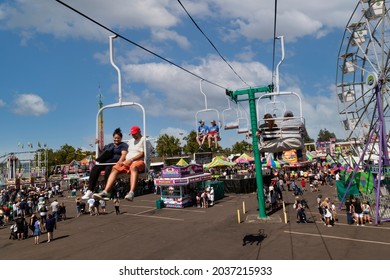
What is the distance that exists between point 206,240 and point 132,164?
1069 centimetres

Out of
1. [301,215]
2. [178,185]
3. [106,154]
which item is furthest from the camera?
[178,185]

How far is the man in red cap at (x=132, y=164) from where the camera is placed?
4.50 metres

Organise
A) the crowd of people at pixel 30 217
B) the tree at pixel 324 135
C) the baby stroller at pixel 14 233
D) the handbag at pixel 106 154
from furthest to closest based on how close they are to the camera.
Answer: the tree at pixel 324 135 < the baby stroller at pixel 14 233 < the crowd of people at pixel 30 217 < the handbag at pixel 106 154

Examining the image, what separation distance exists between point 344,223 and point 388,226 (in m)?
2.06

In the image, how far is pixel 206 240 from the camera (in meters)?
14.2

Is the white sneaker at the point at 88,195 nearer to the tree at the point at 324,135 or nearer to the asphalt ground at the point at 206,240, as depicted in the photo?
the asphalt ground at the point at 206,240

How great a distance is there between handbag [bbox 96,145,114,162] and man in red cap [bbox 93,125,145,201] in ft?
0.70

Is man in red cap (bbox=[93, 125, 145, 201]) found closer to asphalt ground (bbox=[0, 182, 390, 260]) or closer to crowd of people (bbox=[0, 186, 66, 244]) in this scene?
asphalt ground (bbox=[0, 182, 390, 260])

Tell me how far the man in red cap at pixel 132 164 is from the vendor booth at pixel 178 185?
66.2ft

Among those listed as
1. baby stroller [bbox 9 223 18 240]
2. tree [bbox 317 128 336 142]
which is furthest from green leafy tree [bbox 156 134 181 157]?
tree [bbox 317 128 336 142]

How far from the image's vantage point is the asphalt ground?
11969mm

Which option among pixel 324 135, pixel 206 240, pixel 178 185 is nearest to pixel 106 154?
pixel 206 240

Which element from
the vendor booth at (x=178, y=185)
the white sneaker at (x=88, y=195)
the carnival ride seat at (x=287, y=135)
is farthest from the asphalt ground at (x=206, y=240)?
the white sneaker at (x=88, y=195)

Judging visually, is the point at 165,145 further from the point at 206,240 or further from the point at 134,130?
the point at 134,130
